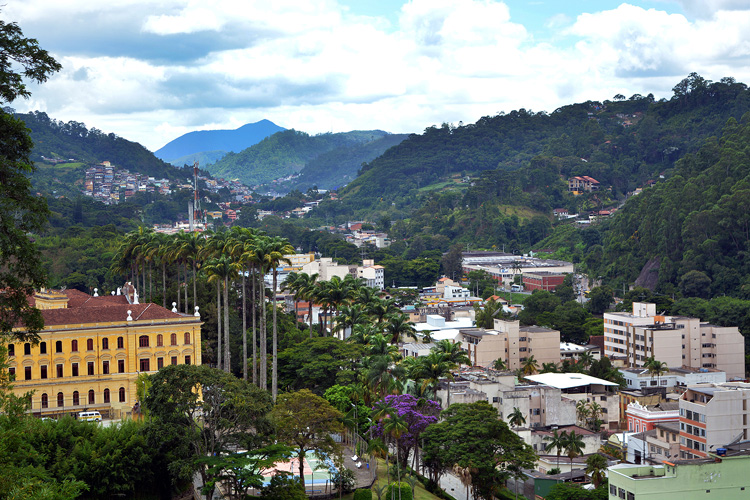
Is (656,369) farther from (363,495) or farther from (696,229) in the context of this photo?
(696,229)

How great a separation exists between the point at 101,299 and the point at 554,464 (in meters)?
31.9

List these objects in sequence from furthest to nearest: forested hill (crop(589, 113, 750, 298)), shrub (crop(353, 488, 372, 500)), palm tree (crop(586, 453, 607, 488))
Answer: forested hill (crop(589, 113, 750, 298)) → palm tree (crop(586, 453, 607, 488)) → shrub (crop(353, 488, 372, 500))

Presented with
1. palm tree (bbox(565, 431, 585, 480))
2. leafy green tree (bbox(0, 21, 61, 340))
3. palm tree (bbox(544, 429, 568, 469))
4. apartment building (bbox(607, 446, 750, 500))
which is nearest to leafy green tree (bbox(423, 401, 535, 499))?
palm tree (bbox(544, 429, 568, 469))

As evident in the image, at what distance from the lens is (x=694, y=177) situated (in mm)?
129375

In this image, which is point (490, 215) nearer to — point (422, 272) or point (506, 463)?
point (422, 272)

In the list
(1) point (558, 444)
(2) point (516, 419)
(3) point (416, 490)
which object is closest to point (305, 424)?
(3) point (416, 490)

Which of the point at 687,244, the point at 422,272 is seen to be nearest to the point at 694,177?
the point at 687,244

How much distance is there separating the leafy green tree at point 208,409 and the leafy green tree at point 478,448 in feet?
33.9

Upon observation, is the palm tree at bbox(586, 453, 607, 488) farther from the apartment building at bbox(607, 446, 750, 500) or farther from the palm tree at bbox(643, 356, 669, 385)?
the palm tree at bbox(643, 356, 669, 385)

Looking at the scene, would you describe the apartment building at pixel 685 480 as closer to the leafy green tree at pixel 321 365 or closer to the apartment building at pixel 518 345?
the leafy green tree at pixel 321 365

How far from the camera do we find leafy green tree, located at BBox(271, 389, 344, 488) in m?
36.1

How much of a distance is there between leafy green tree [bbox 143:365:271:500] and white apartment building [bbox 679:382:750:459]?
23.0 metres

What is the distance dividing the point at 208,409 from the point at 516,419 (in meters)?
24.4

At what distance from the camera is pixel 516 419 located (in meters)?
52.4
